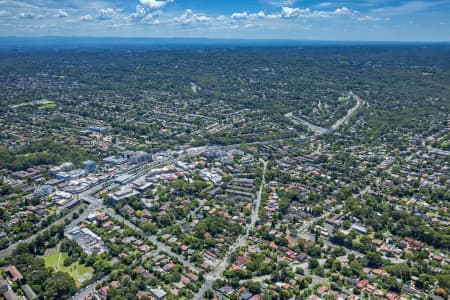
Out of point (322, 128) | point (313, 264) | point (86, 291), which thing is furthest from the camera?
point (322, 128)

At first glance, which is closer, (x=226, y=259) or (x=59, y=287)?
(x=59, y=287)

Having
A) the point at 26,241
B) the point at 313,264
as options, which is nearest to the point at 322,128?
the point at 313,264

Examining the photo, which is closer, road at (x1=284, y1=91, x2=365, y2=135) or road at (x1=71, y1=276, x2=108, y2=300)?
road at (x1=71, y1=276, x2=108, y2=300)

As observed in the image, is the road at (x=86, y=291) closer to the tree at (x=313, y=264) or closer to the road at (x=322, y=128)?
the tree at (x=313, y=264)

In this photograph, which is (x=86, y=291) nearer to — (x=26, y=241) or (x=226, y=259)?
(x=26, y=241)

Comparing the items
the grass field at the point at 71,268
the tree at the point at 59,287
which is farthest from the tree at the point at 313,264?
the tree at the point at 59,287

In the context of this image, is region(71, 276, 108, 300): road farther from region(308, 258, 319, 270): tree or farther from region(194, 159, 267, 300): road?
region(308, 258, 319, 270): tree

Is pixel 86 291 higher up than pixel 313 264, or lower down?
lower down

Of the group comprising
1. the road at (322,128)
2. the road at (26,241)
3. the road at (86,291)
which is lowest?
the road at (86,291)

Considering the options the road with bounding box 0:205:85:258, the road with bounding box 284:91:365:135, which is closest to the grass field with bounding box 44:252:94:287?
the road with bounding box 0:205:85:258
